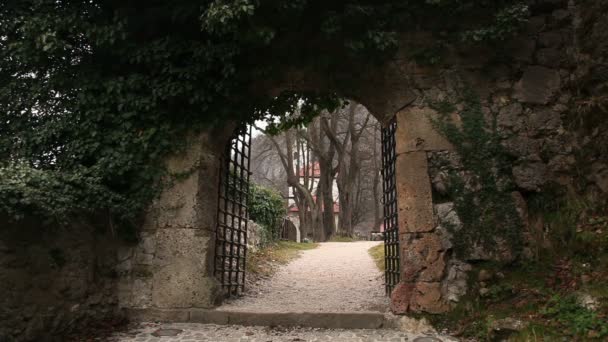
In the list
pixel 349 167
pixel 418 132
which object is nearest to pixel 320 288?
pixel 418 132

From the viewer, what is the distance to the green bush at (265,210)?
12.6m

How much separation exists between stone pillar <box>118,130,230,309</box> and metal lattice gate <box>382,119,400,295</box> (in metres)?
2.10

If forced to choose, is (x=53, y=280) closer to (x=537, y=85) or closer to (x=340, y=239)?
(x=537, y=85)

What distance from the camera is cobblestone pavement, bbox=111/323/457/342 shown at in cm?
412

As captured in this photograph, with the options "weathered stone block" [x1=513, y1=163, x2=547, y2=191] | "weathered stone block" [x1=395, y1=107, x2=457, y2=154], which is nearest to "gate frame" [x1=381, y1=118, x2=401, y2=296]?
"weathered stone block" [x1=395, y1=107, x2=457, y2=154]

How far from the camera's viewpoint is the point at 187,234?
16.1ft

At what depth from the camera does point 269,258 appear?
10398 millimetres

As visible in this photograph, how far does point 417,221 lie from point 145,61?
342 cm

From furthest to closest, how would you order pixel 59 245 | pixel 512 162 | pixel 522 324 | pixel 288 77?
pixel 288 77, pixel 512 162, pixel 59 245, pixel 522 324

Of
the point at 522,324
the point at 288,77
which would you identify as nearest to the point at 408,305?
the point at 522,324

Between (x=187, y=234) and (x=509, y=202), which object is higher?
(x=509, y=202)

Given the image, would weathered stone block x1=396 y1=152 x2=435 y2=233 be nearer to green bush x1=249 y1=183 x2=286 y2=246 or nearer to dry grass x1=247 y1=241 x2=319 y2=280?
dry grass x1=247 y1=241 x2=319 y2=280

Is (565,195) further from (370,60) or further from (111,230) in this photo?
(111,230)

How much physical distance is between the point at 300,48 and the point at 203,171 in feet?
5.88
